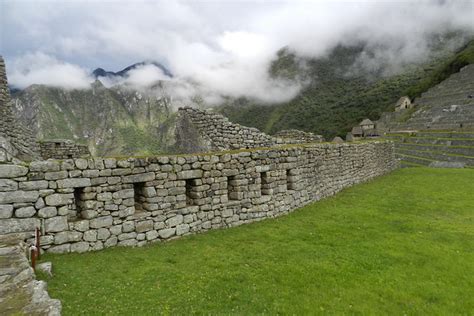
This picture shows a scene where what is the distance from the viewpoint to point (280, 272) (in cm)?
696

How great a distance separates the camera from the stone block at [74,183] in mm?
7414

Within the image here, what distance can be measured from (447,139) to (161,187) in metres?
31.8

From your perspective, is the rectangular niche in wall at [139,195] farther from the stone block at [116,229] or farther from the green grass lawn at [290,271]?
the green grass lawn at [290,271]

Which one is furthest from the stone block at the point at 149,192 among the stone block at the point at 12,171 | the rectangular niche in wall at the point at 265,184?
the rectangular niche in wall at the point at 265,184

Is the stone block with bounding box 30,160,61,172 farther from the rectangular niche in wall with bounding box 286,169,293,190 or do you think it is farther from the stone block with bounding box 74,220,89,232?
the rectangular niche in wall with bounding box 286,169,293,190

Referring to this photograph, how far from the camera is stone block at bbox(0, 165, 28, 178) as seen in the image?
6750 millimetres

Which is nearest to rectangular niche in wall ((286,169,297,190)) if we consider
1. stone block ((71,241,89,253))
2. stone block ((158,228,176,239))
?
stone block ((158,228,176,239))

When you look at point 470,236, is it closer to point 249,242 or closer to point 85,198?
point 249,242

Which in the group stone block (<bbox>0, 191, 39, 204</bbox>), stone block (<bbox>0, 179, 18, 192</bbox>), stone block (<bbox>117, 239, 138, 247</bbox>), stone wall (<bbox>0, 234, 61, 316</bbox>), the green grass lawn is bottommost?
the green grass lawn

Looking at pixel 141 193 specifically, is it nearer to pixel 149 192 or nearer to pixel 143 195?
pixel 143 195

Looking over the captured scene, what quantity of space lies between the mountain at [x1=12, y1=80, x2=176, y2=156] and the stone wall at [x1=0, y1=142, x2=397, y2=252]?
83.9m

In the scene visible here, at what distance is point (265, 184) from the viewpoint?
12102mm

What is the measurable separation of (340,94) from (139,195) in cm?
11718

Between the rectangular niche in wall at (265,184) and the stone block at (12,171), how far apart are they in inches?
292
